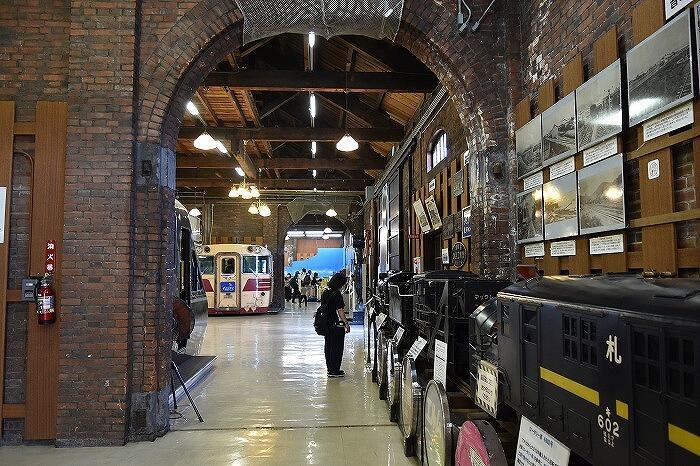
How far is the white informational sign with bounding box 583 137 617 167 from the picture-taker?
3.31m

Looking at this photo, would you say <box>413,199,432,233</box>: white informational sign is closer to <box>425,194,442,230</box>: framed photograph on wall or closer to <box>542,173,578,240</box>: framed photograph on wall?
<box>425,194,442,230</box>: framed photograph on wall

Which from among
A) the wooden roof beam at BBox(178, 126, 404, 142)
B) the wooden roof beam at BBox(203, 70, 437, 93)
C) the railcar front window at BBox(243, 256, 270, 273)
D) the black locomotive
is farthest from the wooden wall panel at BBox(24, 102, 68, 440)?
the railcar front window at BBox(243, 256, 270, 273)

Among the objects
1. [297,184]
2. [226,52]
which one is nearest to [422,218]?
[226,52]

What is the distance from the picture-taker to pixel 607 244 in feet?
11.2

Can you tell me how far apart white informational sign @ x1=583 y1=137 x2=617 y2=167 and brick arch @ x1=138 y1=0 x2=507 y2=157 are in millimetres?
1575

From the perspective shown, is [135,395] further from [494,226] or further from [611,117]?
[611,117]

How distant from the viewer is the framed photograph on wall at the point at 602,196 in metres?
3.25

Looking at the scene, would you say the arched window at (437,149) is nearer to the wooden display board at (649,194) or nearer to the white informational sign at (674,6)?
the wooden display board at (649,194)

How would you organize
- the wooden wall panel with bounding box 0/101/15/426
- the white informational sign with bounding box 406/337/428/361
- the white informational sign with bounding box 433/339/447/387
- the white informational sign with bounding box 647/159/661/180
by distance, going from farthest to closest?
1. the wooden wall panel with bounding box 0/101/15/426
2. the white informational sign with bounding box 406/337/428/361
3. the white informational sign with bounding box 433/339/447/387
4. the white informational sign with bounding box 647/159/661/180

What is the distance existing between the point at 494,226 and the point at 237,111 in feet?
22.6

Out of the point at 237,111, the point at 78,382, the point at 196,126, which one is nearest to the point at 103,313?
the point at 78,382

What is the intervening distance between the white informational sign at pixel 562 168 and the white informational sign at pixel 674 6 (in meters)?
1.21

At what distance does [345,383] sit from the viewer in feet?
22.7

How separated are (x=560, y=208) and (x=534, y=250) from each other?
0.65m
